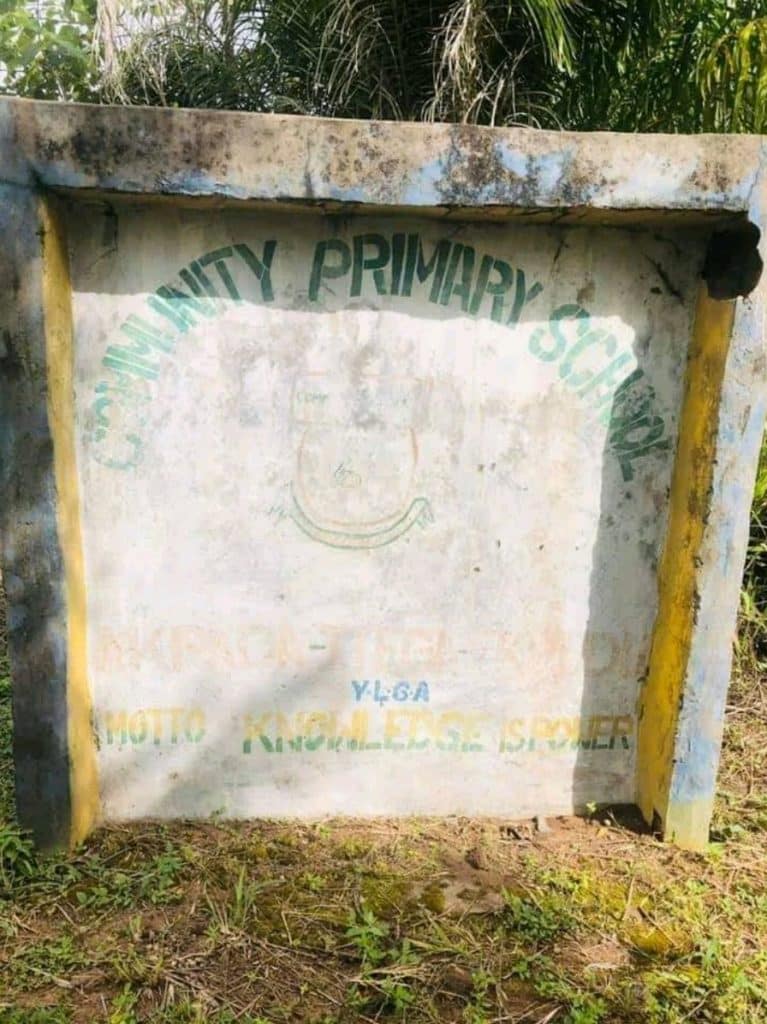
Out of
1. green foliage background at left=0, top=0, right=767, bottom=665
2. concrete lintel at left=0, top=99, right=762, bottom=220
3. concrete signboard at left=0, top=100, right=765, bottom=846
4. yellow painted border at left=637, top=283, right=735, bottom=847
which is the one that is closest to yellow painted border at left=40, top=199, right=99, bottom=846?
concrete signboard at left=0, top=100, right=765, bottom=846

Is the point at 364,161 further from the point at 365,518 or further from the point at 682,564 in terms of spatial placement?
the point at 682,564

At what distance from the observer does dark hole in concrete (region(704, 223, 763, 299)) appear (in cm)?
227

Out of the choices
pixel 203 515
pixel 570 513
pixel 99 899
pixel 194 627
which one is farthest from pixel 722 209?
pixel 99 899

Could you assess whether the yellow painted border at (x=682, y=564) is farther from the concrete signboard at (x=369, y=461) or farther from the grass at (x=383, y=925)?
the grass at (x=383, y=925)

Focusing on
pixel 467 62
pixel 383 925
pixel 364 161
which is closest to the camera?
pixel 364 161

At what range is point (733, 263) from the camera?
2.34m

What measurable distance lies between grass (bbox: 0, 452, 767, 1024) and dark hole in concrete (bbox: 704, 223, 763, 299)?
1.64 meters

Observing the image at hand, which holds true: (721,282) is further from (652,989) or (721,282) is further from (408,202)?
(652,989)

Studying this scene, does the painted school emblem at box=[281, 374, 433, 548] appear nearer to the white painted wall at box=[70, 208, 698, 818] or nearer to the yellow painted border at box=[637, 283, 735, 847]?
the white painted wall at box=[70, 208, 698, 818]

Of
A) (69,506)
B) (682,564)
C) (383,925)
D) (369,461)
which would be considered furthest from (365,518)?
(383,925)

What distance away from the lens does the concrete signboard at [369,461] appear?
218 centimetres

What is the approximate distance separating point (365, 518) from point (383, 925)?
1.09 m

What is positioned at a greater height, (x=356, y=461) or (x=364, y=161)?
(x=364, y=161)

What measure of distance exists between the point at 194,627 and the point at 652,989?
59.8 inches
